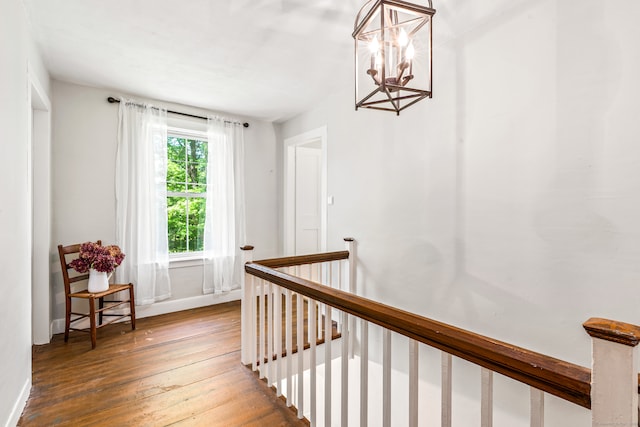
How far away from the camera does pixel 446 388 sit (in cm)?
95

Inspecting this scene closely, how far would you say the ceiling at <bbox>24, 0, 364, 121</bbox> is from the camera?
193 centimetres

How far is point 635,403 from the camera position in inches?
22.7

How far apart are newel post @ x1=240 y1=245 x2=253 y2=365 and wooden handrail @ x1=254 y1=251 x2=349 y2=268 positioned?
0.39 feet

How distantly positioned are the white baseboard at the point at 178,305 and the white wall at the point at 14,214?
1.28 m

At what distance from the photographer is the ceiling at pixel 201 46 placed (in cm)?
193

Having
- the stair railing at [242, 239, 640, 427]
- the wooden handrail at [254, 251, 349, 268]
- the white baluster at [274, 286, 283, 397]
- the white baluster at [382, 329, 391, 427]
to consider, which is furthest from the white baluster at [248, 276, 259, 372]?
the white baluster at [382, 329, 391, 427]

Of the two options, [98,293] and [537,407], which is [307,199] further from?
[537,407]

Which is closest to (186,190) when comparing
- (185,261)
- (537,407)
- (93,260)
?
(185,261)

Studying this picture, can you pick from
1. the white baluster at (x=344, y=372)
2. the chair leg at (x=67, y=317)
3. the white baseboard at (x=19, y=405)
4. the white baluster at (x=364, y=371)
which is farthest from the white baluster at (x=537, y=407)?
the chair leg at (x=67, y=317)

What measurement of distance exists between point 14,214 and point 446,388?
2.38 meters

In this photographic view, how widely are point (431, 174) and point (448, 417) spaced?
177 cm

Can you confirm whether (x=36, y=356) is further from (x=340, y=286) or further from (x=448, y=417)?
(x=448, y=417)

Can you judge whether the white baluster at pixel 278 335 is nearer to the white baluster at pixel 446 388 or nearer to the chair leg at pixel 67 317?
the white baluster at pixel 446 388

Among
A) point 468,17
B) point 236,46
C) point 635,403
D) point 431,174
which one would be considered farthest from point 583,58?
point 236,46
